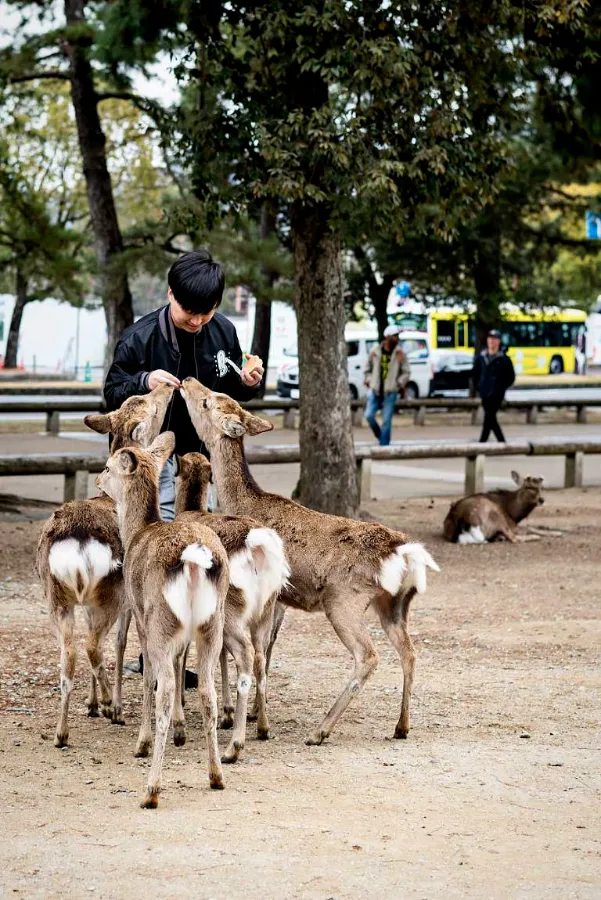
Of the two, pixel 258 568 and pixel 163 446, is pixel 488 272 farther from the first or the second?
pixel 258 568

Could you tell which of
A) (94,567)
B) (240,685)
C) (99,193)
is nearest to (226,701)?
(240,685)

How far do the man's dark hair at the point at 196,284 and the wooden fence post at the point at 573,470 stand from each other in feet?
37.5

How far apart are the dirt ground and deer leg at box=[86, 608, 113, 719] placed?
0.42 feet

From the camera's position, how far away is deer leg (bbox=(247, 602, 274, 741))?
229 inches

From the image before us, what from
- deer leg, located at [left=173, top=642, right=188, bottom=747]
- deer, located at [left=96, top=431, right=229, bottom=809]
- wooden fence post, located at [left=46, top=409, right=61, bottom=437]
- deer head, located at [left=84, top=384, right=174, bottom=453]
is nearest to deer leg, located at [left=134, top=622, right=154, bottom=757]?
deer, located at [left=96, top=431, right=229, bottom=809]

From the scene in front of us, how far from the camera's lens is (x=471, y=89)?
39.4ft

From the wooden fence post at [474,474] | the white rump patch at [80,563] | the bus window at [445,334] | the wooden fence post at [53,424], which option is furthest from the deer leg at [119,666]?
the bus window at [445,334]

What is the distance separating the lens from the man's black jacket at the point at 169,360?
6355 mm

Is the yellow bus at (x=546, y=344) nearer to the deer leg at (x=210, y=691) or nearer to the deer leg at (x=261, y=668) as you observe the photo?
the deer leg at (x=261, y=668)

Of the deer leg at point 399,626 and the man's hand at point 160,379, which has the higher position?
the man's hand at point 160,379

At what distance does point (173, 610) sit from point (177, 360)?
172cm

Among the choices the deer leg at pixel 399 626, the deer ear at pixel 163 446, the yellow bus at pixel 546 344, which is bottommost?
the deer leg at pixel 399 626

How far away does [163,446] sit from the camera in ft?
19.3

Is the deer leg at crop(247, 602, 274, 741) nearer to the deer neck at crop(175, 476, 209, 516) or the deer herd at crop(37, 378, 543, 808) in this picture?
the deer herd at crop(37, 378, 543, 808)
